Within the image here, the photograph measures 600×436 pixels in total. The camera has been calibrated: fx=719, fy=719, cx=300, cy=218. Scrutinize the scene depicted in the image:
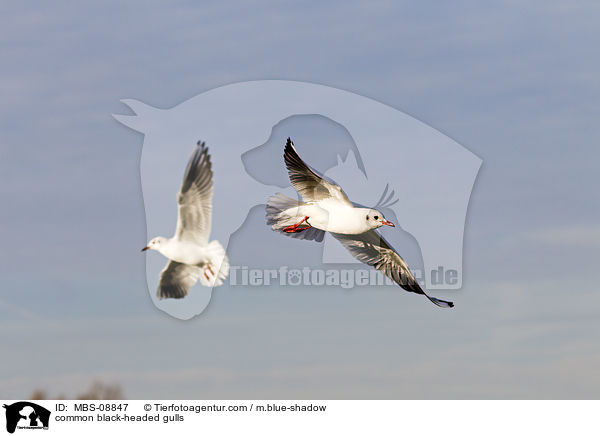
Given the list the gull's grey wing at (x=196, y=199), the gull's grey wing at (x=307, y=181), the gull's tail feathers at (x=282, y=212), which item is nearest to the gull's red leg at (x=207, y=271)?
the gull's grey wing at (x=196, y=199)

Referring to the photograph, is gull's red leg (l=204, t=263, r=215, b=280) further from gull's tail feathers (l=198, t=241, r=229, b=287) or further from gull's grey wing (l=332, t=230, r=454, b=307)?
gull's grey wing (l=332, t=230, r=454, b=307)

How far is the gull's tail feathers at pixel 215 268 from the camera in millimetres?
8859

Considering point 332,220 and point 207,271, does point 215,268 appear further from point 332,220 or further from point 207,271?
point 332,220

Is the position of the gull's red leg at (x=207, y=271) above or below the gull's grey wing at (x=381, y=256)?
below

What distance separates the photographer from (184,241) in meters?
8.72

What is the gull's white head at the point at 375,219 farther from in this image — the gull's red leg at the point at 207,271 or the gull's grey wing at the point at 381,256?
the gull's red leg at the point at 207,271

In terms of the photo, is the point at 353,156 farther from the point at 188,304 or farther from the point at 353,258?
the point at 188,304

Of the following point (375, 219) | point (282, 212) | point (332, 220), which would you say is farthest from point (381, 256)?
point (282, 212)

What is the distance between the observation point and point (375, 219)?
28.7 ft

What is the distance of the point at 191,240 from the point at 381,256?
2.47 meters
